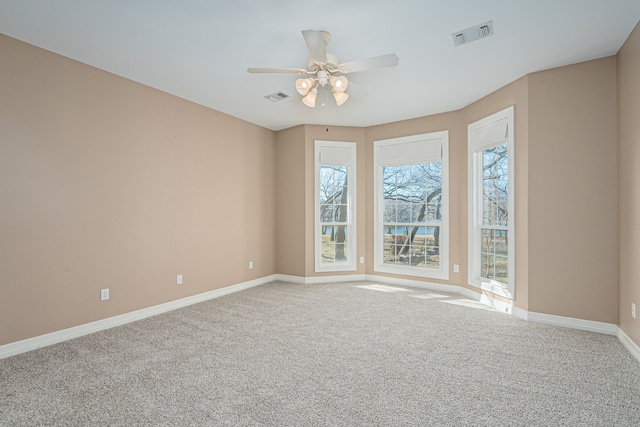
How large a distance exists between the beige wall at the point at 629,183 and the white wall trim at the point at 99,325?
4.62 metres

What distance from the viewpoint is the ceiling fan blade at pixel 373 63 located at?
2.50 meters

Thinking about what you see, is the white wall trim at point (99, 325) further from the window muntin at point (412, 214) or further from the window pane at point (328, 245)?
the window muntin at point (412, 214)

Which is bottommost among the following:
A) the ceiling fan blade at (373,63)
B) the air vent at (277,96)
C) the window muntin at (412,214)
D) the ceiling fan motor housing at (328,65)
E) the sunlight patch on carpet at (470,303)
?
the sunlight patch on carpet at (470,303)

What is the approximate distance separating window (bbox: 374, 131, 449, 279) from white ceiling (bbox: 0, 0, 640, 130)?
4.38 ft

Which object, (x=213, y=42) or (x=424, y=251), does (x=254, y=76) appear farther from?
(x=424, y=251)

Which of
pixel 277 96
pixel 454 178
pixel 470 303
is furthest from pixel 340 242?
pixel 277 96

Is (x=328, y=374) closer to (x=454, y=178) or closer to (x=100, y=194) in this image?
(x=100, y=194)

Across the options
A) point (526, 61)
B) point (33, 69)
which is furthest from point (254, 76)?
point (526, 61)

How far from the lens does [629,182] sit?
2.86 meters

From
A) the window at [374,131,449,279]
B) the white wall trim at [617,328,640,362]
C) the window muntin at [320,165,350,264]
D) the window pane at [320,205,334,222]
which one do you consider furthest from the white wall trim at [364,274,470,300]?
the white wall trim at [617,328,640,362]

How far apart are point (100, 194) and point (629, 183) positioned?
5.05 meters

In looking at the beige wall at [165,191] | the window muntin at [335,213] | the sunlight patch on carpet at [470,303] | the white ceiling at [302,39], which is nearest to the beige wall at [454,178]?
the beige wall at [165,191]

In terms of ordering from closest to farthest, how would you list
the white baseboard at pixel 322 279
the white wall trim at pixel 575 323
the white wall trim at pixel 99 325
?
1. the white wall trim at pixel 99 325
2. the white wall trim at pixel 575 323
3. the white baseboard at pixel 322 279

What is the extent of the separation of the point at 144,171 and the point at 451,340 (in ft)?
12.5
